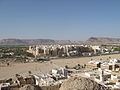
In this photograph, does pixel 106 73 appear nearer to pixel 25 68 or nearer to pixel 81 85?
pixel 81 85

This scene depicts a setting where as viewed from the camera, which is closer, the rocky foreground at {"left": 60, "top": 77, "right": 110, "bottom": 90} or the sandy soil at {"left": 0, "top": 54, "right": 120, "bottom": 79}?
the rocky foreground at {"left": 60, "top": 77, "right": 110, "bottom": 90}

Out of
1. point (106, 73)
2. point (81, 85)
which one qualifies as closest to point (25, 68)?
point (106, 73)

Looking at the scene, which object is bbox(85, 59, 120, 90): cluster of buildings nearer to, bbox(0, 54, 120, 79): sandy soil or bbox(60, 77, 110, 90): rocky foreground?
bbox(0, 54, 120, 79): sandy soil

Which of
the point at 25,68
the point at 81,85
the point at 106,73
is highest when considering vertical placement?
the point at 81,85

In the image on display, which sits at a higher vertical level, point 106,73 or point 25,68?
point 106,73

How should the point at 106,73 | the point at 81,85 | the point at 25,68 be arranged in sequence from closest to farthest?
the point at 81,85 < the point at 106,73 < the point at 25,68

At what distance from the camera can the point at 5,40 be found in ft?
630

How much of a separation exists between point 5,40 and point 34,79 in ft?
598

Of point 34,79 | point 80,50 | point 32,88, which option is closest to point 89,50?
point 80,50

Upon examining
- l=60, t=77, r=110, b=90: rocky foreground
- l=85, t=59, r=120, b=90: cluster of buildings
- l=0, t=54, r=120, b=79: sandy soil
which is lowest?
l=0, t=54, r=120, b=79: sandy soil

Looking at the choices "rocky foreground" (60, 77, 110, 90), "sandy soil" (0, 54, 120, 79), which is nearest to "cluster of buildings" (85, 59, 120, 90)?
"sandy soil" (0, 54, 120, 79)

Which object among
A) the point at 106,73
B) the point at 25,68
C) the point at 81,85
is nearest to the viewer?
the point at 81,85

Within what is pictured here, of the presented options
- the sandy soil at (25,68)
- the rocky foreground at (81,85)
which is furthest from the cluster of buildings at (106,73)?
the rocky foreground at (81,85)

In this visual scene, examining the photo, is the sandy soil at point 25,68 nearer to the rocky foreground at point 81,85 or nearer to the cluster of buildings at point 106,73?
the cluster of buildings at point 106,73
